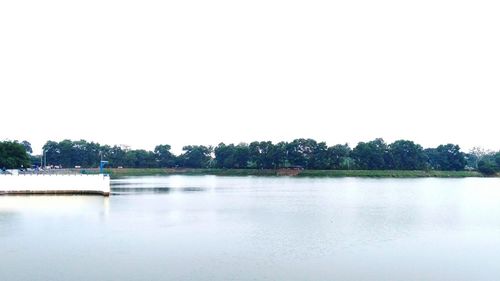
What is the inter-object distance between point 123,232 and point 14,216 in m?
12.1

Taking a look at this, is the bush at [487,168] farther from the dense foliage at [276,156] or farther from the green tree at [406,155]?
the green tree at [406,155]

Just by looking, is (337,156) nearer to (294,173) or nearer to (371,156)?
(371,156)

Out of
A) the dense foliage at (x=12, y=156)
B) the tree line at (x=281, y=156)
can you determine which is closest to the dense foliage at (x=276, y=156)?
the tree line at (x=281, y=156)

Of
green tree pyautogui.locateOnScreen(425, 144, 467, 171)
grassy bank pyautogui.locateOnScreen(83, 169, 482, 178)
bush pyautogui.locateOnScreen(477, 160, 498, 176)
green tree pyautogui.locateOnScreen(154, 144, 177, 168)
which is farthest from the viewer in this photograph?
green tree pyautogui.locateOnScreen(154, 144, 177, 168)

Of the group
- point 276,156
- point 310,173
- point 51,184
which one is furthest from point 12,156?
point 310,173

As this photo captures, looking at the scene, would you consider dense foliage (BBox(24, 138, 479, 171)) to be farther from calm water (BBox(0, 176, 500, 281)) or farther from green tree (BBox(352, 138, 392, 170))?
calm water (BBox(0, 176, 500, 281))

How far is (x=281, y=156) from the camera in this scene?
14588cm

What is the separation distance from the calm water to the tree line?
96.4 metres

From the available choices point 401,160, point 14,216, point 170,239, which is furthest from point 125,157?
point 170,239

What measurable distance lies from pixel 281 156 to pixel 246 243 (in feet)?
395

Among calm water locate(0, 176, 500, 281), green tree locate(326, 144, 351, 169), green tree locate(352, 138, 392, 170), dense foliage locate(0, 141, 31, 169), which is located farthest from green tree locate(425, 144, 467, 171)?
calm water locate(0, 176, 500, 281)

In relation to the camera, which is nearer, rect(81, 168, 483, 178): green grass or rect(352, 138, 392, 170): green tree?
rect(81, 168, 483, 178): green grass

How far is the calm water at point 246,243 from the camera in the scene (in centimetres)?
1950

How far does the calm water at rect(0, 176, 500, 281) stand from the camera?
19.5 m
